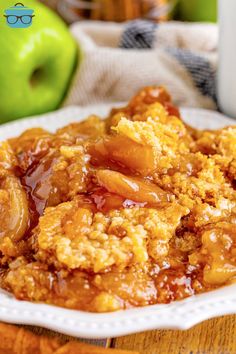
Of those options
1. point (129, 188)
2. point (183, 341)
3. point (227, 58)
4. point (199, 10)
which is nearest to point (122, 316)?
point (183, 341)

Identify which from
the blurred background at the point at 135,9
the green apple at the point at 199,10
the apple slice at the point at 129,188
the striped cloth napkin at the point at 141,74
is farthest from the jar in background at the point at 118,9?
the apple slice at the point at 129,188

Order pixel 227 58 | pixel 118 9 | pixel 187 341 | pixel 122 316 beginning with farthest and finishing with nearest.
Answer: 1. pixel 118 9
2. pixel 227 58
3. pixel 187 341
4. pixel 122 316

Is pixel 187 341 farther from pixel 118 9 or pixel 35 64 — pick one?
pixel 118 9

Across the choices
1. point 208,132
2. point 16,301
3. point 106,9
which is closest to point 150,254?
point 16,301

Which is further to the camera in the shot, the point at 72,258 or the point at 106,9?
the point at 106,9

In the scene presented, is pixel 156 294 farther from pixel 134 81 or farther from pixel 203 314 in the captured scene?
pixel 134 81

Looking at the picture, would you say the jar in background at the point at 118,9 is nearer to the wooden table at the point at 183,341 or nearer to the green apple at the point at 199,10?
the green apple at the point at 199,10

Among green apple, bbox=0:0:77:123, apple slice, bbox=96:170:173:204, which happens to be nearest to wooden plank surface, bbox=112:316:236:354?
apple slice, bbox=96:170:173:204
